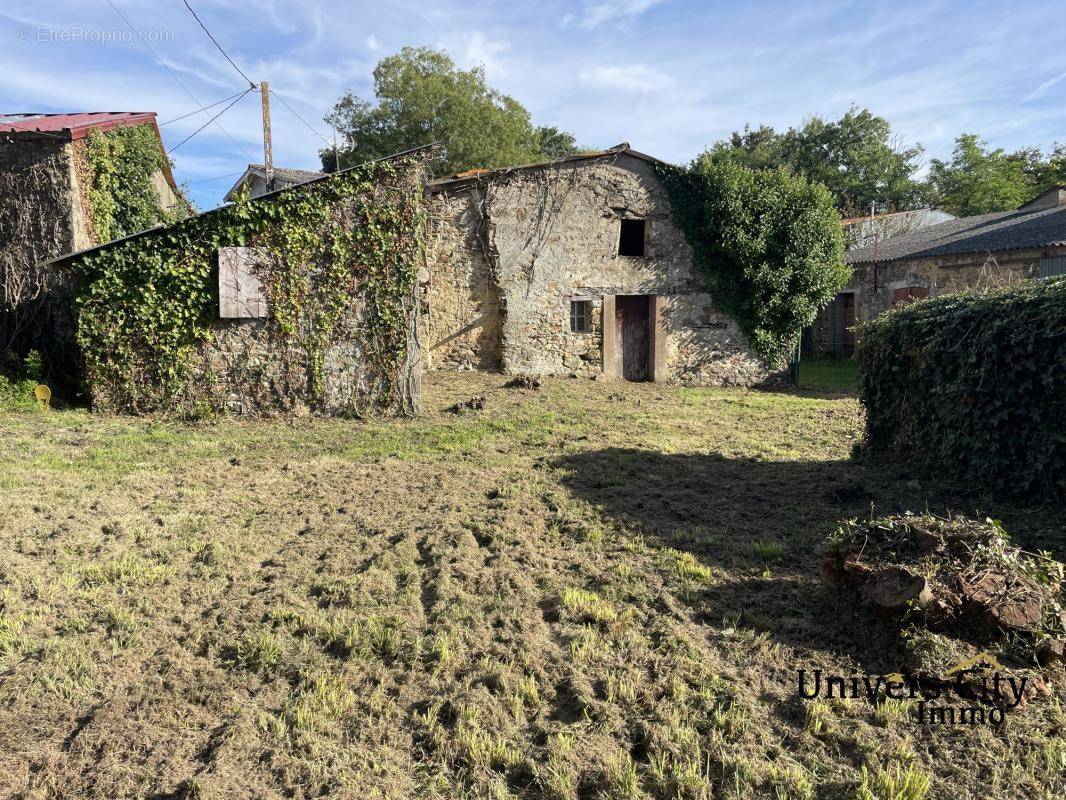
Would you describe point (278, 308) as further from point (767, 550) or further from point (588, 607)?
point (767, 550)

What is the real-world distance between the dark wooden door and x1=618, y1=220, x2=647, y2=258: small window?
3.35ft

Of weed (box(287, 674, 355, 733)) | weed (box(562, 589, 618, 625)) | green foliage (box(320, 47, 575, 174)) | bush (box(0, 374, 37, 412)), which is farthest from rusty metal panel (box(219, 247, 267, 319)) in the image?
green foliage (box(320, 47, 575, 174))

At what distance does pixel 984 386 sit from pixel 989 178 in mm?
36076

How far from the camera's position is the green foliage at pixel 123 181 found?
10.7 metres

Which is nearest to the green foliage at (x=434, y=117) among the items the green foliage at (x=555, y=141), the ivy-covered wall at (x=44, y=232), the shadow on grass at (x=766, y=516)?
the green foliage at (x=555, y=141)

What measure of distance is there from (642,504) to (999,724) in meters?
3.07

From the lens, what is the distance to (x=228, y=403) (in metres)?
9.11

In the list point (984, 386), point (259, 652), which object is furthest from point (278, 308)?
point (984, 386)

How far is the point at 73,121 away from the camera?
11.2 meters

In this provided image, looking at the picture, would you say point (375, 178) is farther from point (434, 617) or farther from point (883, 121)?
point (883, 121)

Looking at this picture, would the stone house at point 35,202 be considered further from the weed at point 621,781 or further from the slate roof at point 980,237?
the slate roof at point 980,237

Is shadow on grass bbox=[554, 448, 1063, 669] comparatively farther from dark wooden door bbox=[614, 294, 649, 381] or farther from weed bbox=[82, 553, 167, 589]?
dark wooden door bbox=[614, 294, 649, 381]

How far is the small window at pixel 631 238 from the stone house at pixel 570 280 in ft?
0.07

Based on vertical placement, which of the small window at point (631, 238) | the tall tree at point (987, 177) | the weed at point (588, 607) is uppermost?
the tall tree at point (987, 177)
